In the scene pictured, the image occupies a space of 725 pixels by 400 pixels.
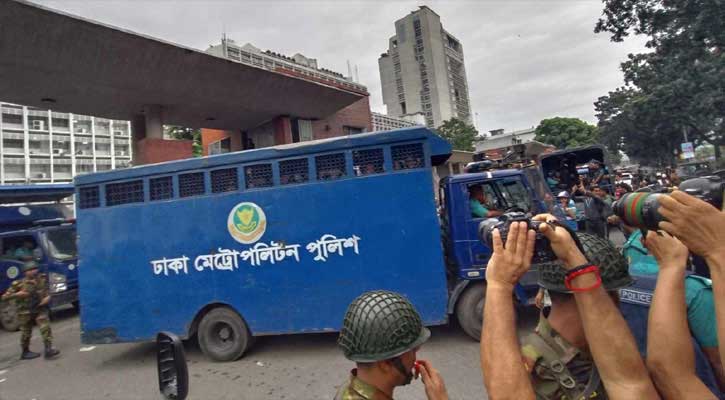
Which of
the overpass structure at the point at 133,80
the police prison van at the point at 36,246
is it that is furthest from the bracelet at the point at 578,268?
the overpass structure at the point at 133,80

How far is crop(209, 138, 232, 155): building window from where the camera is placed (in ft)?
52.6

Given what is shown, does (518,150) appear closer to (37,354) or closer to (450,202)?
(450,202)

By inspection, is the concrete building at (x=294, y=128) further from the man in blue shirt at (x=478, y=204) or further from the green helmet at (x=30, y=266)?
the man in blue shirt at (x=478, y=204)

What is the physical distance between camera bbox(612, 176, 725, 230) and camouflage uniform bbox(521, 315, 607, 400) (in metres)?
0.51

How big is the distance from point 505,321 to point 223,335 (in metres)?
4.43

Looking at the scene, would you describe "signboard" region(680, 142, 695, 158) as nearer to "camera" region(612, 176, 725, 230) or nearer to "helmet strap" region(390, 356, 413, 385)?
"camera" region(612, 176, 725, 230)

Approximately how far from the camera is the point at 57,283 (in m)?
7.60

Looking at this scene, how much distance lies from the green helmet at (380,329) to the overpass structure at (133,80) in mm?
9276

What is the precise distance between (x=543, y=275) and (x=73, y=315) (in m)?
10.7

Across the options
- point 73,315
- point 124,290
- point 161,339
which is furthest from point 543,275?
point 73,315

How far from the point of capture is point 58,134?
48156 mm

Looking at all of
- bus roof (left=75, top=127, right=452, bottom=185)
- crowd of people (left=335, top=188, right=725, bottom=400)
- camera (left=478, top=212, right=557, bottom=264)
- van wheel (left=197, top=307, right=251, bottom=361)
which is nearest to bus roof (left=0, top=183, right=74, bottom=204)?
bus roof (left=75, top=127, right=452, bottom=185)

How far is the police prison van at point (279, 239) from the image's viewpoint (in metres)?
4.30

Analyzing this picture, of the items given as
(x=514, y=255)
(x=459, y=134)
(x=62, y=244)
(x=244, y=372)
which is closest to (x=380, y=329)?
(x=514, y=255)
